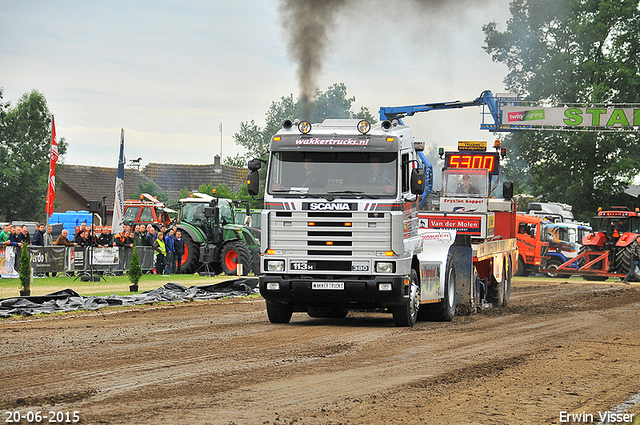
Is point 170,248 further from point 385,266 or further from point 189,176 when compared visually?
point 189,176

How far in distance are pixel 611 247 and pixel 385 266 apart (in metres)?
23.6

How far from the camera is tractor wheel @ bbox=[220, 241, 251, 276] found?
2953 cm

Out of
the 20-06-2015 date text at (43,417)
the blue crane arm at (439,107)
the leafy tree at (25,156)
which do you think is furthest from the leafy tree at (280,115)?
the 20-06-2015 date text at (43,417)

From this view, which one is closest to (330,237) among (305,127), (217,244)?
(305,127)

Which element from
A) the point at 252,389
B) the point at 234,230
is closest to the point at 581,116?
the point at 234,230

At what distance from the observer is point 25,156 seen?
55781 mm

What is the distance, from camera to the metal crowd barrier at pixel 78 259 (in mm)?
26266

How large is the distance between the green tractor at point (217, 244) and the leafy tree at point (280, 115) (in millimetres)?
44231

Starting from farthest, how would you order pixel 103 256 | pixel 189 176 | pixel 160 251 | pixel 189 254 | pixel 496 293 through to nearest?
1. pixel 189 176
2. pixel 189 254
3. pixel 160 251
4. pixel 103 256
5. pixel 496 293

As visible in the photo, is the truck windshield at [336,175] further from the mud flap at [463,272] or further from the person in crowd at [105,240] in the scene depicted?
the person in crowd at [105,240]

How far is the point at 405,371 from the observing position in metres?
9.78

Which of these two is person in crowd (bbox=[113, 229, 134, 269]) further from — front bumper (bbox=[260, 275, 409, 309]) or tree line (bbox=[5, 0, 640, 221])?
tree line (bbox=[5, 0, 640, 221])

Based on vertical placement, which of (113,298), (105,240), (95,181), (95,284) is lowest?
(95,284)

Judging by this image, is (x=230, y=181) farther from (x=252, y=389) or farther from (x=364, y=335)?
(x=252, y=389)
